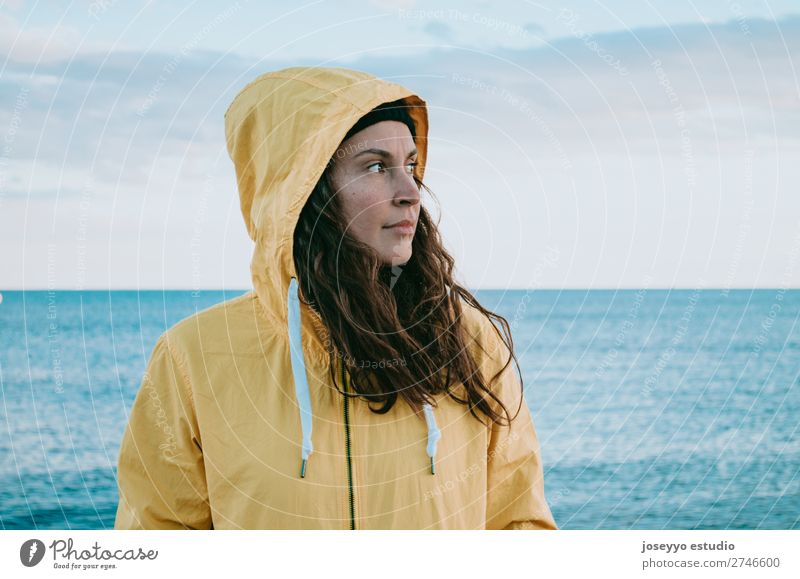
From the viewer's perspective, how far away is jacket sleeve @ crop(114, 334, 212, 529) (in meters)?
1.92

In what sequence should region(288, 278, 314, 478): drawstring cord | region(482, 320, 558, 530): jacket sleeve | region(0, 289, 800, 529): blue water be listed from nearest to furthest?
region(288, 278, 314, 478): drawstring cord, region(482, 320, 558, 530): jacket sleeve, region(0, 289, 800, 529): blue water

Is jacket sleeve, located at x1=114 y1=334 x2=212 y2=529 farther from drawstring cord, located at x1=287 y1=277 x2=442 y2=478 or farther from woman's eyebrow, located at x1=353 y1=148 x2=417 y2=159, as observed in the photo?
woman's eyebrow, located at x1=353 y1=148 x2=417 y2=159

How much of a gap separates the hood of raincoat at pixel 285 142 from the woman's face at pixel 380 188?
0.06 meters

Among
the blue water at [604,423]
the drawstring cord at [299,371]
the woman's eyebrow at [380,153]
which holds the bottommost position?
the blue water at [604,423]

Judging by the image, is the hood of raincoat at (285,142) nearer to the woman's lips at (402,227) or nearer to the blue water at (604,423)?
the woman's lips at (402,227)

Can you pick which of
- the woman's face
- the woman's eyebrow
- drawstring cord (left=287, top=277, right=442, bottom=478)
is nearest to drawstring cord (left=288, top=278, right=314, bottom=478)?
drawstring cord (left=287, top=277, right=442, bottom=478)

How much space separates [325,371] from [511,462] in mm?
485

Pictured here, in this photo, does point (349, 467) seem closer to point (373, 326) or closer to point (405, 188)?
point (373, 326)

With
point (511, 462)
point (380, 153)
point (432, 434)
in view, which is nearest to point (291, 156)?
point (380, 153)

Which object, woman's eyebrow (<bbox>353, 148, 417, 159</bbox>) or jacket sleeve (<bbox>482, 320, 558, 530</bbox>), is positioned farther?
jacket sleeve (<bbox>482, 320, 558, 530</bbox>)

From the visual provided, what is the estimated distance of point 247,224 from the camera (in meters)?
2.13

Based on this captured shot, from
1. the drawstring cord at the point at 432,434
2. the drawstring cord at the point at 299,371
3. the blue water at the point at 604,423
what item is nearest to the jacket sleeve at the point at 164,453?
the drawstring cord at the point at 299,371

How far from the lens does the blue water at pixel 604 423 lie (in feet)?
32.1

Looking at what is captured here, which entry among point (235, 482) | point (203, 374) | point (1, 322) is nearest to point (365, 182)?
point (203, 374)
